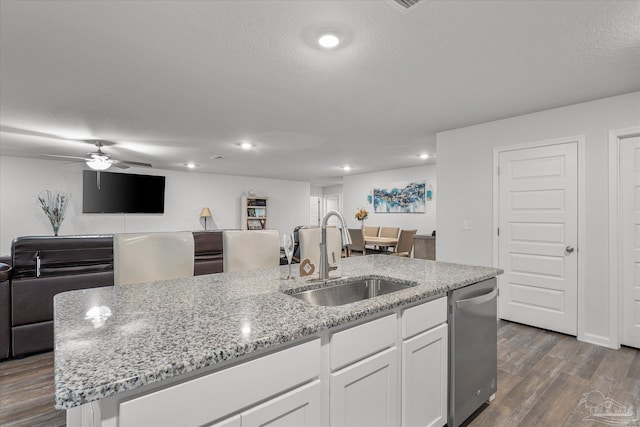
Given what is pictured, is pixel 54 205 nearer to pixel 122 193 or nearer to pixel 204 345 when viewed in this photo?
pixel 122 193

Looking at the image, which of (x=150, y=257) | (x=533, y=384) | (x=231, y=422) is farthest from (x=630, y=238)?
(x=150, y=257)

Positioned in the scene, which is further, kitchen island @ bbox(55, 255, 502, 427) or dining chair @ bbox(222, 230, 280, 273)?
dining chair @ bbox(222, 230, 280, 273)

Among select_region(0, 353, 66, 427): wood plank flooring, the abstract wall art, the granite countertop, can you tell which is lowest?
select_region(0, 353, 66, 427): wood plank flooring

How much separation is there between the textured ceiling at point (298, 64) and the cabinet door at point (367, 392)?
178 centimetres

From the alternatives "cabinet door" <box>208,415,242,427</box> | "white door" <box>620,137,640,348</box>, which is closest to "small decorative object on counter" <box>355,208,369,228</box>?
"white door" <box>620,137,640,348</box>

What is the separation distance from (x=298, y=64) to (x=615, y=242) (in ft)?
10.7

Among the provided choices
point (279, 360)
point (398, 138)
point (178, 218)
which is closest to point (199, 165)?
point (178, 218)

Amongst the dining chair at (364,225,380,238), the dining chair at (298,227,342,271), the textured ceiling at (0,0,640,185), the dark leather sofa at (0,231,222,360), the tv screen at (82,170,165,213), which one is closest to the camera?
the textured ceiling at (0,0,640,185)

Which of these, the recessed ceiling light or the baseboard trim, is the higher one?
the recessed ceiling light

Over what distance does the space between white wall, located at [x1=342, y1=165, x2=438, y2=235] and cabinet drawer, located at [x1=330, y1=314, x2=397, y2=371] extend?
241 inches

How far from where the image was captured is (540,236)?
342cm

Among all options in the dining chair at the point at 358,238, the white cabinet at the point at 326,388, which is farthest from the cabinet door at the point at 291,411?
the dining chair at the point at 358,238

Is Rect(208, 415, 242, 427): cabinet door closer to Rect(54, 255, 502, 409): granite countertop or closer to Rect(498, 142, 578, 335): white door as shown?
Rect(54, 255, 502, 409): granite countertop

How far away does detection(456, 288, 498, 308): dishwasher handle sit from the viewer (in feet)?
5.70
